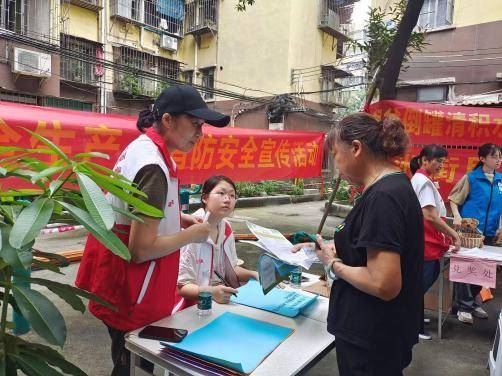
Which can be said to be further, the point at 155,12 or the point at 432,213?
the point at 155,12

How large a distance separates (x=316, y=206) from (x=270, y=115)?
407 cm

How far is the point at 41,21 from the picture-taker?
9.96 meters

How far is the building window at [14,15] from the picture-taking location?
30.0 feet

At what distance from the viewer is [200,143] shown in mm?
4441

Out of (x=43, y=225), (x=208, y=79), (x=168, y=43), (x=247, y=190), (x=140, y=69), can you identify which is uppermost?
(x=168, y=43)

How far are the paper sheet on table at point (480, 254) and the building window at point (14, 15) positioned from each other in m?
10.5

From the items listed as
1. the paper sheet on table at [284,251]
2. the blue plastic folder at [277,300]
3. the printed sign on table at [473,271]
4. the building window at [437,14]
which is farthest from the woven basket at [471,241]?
the building window at [437,14]

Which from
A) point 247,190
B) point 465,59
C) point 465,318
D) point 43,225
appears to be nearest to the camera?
point 43,225

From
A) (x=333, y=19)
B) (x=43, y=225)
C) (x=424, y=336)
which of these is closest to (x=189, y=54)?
(x=333, y=19)

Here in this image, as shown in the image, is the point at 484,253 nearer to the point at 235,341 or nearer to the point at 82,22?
the point at 235,341

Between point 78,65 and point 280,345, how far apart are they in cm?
1144

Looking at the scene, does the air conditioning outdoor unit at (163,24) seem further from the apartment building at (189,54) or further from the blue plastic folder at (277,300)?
the blue plastic folder at (277,300)

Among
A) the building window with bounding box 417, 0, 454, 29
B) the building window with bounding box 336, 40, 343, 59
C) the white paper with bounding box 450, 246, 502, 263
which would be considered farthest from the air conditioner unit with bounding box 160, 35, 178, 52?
the white paper with bounding box 450, 246, 502, 263

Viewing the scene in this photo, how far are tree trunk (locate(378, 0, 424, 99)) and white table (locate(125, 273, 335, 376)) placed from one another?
300cm
